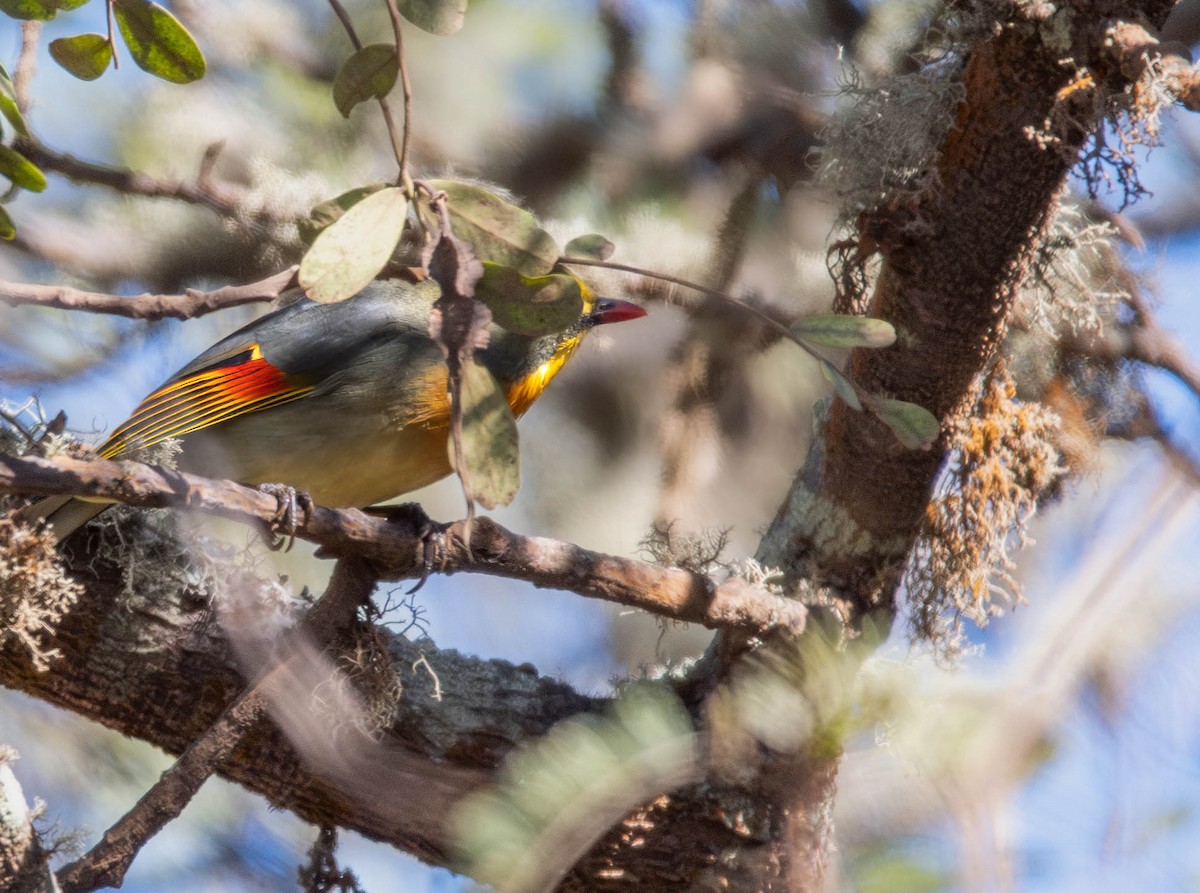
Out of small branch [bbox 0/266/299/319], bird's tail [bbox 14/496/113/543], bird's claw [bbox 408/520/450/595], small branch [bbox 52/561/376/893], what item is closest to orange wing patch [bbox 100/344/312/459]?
bird's tail [bbox 14/496/113/543]

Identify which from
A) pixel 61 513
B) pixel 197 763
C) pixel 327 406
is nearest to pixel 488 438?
pixel 197 763

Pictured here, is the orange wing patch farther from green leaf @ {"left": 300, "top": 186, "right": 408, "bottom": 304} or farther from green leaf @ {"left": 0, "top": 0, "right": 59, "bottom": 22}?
green leaf @ {"left": 300, "top": 186, "right": 408, "bottom": 304}

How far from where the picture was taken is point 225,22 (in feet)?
15.2

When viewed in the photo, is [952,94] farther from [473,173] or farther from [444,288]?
[473,173]

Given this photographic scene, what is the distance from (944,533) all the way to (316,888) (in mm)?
1686

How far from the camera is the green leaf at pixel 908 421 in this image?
1942 mm

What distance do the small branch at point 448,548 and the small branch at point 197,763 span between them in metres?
0.09

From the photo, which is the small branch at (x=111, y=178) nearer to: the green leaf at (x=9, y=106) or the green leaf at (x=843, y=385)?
the green leaf at (x=9, y=106)

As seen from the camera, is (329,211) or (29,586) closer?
(329,211)

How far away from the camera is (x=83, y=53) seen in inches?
75.5

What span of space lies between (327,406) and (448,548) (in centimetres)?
87

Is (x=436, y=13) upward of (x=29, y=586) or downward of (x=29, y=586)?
upward

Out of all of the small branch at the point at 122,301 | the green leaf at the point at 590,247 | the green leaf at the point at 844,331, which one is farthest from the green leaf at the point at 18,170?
the green leaf at the point at 844,331

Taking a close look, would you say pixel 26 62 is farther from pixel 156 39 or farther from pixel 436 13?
pixel 436 13
